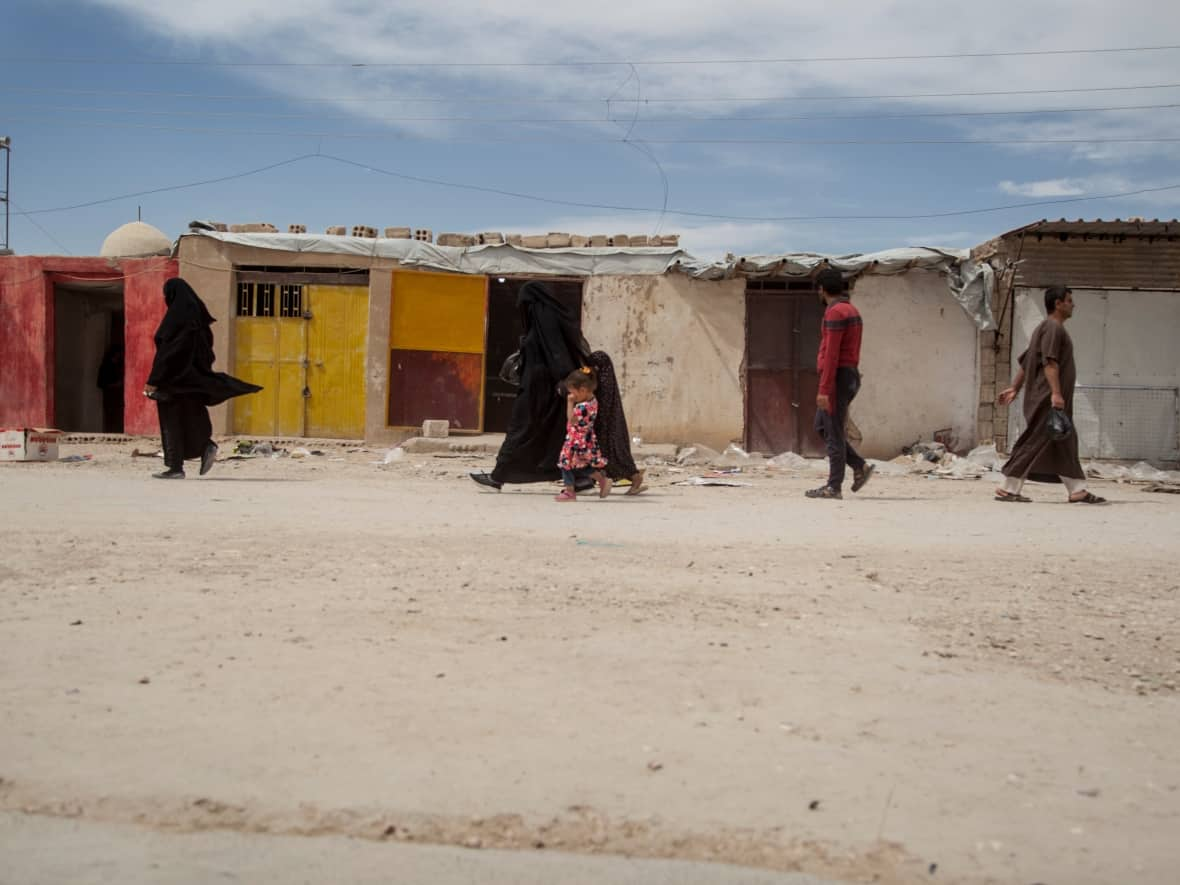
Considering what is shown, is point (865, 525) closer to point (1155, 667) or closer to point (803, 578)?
point (803, 578)

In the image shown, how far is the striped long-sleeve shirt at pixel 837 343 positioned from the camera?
7.99 m

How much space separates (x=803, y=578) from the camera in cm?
436

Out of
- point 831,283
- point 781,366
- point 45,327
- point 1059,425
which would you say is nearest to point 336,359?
point 45,327

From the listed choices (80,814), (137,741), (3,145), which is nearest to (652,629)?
(137,741)

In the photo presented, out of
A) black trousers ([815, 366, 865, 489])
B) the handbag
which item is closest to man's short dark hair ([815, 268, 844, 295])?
black trousers ([815, 366, 865, 489])

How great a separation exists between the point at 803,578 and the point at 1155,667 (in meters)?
1.38

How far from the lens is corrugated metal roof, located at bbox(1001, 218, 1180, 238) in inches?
543

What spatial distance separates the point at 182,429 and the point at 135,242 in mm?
11279

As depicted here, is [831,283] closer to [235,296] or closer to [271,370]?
[271,370]

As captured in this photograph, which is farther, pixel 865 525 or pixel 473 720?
pixel 865 525

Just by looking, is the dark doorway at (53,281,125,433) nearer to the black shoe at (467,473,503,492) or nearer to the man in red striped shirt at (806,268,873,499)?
→ the black shoe at (467,473,503,492)

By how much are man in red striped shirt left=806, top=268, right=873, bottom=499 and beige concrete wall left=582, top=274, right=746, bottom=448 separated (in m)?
6.80

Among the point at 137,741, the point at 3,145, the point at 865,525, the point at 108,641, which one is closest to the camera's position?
the point at 137,741

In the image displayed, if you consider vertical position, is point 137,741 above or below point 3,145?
below
